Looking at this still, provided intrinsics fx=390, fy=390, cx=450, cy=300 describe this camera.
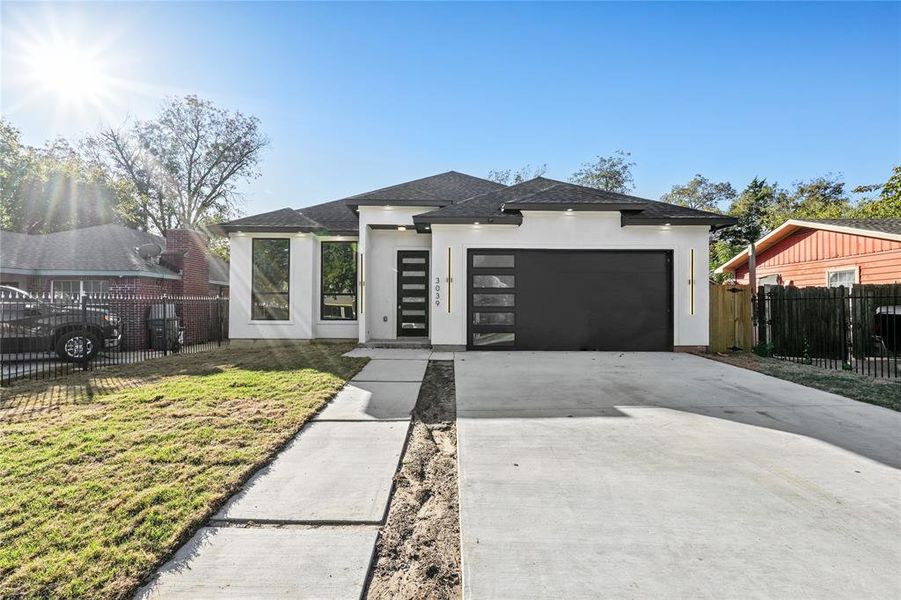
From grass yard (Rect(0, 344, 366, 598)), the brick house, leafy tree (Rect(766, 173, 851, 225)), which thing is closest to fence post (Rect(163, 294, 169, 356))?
the brick house

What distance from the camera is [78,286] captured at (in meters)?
12.6

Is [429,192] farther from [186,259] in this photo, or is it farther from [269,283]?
[186,259]

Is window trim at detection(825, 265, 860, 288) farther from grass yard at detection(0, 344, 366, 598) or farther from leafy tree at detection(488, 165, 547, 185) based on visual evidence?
leafy tree at detection(488, 165, 547, 185)

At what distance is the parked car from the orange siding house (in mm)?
19703

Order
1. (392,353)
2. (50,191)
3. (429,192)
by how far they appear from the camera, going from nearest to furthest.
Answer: (392,353), (429,192), (50,191)

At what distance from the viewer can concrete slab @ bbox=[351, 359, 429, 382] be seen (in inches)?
254

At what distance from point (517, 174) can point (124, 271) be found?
85.0 feet

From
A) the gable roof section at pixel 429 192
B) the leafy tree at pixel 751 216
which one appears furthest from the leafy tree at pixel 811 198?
the gable roof section at pixel 429 192

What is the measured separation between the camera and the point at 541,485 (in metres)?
2.79

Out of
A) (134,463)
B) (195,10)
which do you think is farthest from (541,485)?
(195,10)

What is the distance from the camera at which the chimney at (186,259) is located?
13.3m

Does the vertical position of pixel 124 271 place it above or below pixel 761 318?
above

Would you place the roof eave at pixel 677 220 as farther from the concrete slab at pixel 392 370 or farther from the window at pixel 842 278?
the window at pixel 842 278

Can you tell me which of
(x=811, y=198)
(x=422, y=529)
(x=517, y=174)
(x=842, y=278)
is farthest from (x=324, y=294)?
(x=811, y=198)
